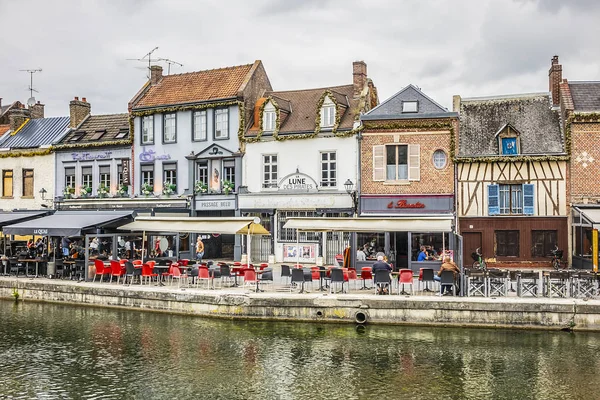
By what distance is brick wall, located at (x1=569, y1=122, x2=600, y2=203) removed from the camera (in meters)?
24.8

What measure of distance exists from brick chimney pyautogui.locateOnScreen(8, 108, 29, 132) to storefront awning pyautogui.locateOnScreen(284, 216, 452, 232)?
2364cm

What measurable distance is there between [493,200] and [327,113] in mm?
7935

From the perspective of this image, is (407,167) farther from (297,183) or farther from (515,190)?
(297,183)

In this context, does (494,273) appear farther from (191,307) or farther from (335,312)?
(191,307)

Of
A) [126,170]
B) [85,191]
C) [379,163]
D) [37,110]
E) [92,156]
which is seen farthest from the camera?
[37,110]

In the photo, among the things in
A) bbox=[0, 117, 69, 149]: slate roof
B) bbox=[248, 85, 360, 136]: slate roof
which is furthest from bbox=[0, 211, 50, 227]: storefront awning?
bbox=[248, 85, 360, 136]: slate roof

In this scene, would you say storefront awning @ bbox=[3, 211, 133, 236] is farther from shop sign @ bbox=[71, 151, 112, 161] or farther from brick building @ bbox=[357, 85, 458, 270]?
→ brick building @ bbox=[357, 85, 458, 270]

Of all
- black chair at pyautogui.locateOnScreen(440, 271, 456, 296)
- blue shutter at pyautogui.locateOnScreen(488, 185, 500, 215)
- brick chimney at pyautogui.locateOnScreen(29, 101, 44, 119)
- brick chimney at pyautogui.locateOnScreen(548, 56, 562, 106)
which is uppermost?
brick chimney at pyautogui.locateOnScreen(29, 101, 44, 119)

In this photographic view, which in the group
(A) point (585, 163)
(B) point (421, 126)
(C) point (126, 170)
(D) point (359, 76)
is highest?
(D) point (359, 76)

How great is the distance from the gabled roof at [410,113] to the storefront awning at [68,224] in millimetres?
10720

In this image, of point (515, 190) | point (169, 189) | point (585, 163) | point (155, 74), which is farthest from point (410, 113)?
point (155, 74)

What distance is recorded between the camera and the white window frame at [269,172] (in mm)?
28219

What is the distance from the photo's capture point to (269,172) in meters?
28.3

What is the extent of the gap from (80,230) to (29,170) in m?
15.4
